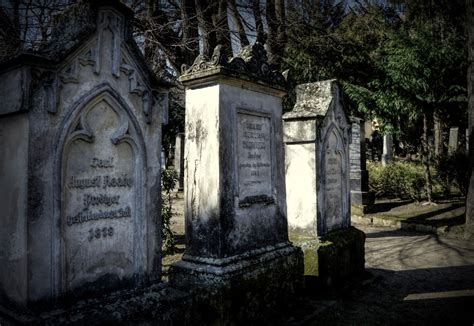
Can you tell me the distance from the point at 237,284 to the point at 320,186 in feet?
7.42

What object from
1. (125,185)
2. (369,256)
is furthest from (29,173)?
(369,256)

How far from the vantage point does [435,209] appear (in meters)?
11.7

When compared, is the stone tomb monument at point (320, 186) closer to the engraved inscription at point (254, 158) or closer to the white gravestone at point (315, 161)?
the white gravestone at point (315, 161)

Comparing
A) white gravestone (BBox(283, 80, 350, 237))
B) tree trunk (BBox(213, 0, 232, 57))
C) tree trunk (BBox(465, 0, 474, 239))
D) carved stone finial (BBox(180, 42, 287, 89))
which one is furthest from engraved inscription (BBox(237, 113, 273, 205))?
tree trunk (BBox(465, 0, 474, 239))

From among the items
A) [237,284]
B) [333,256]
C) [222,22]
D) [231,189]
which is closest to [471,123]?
[333,256]

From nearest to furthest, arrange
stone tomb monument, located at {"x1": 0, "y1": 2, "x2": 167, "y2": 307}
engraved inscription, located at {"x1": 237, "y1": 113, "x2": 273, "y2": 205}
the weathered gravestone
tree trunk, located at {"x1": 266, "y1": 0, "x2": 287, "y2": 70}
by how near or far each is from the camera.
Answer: stone tomb monument, located at {"x1": 0, "y1": 2, "x2": 167, "y2": 307}
the weathered gravestone
engraved inscription, located at {"x1": 237, "y1": 113, "x2": 273, "y2": 205}
tree trunk, located at {"x1": 266, "y1": 0, "x2": 287, "y2": 70}

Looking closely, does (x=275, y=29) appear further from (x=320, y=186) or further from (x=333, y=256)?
(x=333, y=256)

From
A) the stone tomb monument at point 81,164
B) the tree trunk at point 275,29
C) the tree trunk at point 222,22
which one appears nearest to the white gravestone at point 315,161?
the stone tomb monument at point 81,164

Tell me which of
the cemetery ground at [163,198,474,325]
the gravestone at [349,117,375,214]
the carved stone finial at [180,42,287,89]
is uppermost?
the carved stone finial at [180,42,287,89]

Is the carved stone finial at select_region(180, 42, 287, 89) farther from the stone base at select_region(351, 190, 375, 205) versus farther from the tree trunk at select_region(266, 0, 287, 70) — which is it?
the stone base at select_region(351, 190, 375, 205)

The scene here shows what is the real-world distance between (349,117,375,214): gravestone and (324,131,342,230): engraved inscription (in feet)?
24.1

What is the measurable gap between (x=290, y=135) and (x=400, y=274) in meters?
3.17

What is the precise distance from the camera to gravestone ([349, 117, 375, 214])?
13.2 m

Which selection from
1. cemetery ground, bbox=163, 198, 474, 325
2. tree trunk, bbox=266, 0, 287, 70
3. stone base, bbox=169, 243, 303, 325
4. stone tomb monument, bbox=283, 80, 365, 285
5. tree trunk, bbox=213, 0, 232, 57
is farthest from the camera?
tree trunk, bbox=266, 0, 287, 70
